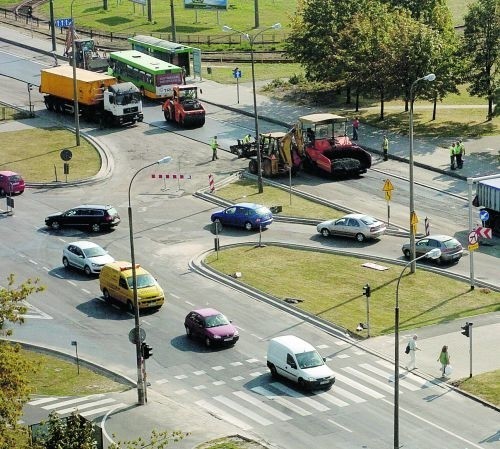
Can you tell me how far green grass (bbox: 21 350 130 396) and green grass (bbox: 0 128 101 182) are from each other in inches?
1203

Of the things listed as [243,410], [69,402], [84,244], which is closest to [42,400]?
[69,402]

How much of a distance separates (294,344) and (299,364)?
1.11 meters

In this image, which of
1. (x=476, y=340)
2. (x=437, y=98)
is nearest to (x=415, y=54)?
(x=437, y=98)

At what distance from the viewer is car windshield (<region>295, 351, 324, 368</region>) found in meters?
55.5

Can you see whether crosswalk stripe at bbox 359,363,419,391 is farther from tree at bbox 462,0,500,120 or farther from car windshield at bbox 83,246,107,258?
tree at bbox 462,0,500,120

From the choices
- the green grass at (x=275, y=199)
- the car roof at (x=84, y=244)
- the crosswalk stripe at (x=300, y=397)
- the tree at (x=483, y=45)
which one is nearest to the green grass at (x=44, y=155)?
the green grass at (x=275, y=199)

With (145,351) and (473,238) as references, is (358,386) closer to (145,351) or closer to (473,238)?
(145,351)

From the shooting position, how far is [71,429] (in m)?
38.9

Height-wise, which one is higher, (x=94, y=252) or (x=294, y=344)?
(x=294, y=344)

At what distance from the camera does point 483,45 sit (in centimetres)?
9844

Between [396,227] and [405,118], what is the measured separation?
2473 cm

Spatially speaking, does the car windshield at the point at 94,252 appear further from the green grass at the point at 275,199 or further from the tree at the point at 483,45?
the tree at the point at 483,45

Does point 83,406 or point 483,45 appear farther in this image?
point 483,45

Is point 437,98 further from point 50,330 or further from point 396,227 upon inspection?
point 50,330
